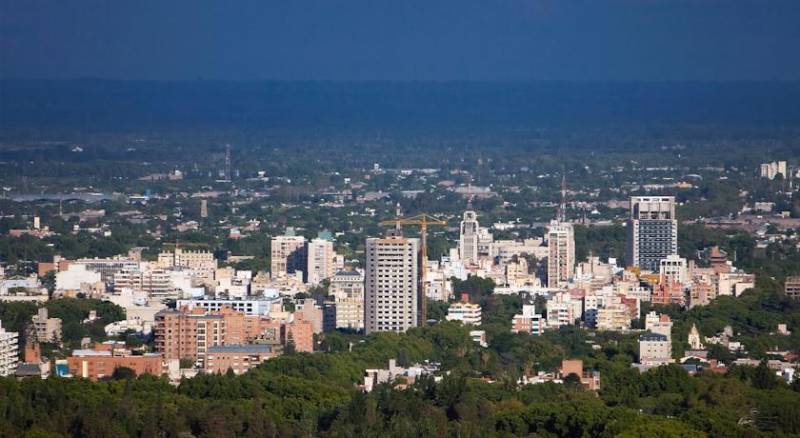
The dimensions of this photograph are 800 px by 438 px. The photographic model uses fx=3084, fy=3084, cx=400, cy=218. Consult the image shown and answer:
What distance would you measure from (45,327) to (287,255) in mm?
12686

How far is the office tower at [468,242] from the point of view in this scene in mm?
54375

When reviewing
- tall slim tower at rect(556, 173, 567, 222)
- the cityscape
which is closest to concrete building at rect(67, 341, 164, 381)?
the cityscape

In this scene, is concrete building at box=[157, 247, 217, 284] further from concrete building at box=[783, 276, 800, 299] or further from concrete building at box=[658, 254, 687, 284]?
concrete building at box=[783, 276, 800, 299]

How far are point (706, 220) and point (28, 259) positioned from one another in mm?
16770

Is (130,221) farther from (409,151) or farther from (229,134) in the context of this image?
(229,134)

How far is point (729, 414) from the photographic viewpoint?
100ft

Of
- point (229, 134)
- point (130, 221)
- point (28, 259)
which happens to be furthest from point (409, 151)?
point (28, 259)

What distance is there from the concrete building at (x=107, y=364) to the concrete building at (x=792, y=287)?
47.9 feet

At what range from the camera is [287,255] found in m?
52.2

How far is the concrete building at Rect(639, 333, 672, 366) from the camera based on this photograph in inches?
1483

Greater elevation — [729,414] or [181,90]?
[181,90]

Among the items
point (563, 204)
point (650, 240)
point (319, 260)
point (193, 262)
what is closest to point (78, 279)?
point (193, 262)

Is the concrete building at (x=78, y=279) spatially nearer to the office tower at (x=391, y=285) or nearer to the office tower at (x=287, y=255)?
the office tower at (x=287, y=255)

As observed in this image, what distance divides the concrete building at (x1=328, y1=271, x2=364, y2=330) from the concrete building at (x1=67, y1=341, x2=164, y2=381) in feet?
22.2
